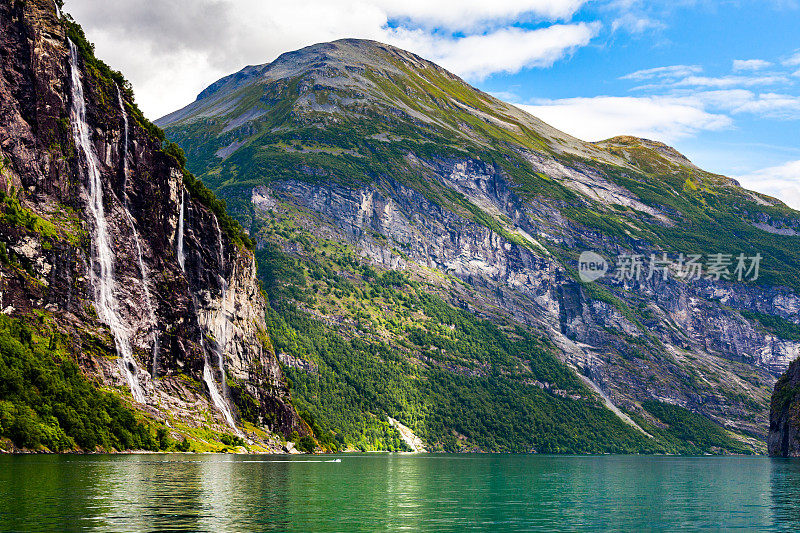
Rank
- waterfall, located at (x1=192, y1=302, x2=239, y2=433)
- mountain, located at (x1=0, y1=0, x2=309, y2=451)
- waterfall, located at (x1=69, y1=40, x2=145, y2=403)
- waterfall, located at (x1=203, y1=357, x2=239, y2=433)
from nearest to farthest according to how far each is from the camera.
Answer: mountain, located at (x1=0, y1=0, x2=309, y2=451) → waterfall, located at (x1=69, y1=40, x2=145, y2=403) → waterfall, located at (x1=192, y1=302, x2=239, y2=433) → waterfall, located at (x1=203, y1=357, x2=239, y2=433)

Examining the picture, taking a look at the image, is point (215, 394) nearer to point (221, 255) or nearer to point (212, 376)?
point (212, 376)

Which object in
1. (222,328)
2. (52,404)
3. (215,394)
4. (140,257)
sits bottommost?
(215,394)

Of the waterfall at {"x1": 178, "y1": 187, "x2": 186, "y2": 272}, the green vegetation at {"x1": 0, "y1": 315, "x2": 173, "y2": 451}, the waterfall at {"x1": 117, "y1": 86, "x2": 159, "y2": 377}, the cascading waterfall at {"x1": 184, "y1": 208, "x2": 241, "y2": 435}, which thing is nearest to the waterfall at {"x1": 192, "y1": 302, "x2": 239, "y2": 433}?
the cascading waterfall at {"x1": 184, "y1": 208, "x2": 241, "y2": 435}

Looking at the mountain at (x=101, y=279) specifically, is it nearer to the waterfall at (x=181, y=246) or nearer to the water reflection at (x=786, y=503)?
the waterfall at (x=181, y=246)

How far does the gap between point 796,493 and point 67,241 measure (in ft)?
427

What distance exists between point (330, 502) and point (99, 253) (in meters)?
102

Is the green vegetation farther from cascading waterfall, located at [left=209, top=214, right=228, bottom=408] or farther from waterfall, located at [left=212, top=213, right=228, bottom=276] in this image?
waterfall, located at [left=212, top=213, right=228, bottom=276]

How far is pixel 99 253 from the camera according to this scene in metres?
156

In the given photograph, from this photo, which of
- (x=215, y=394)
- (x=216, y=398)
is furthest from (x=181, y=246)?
(x=216, y=398)

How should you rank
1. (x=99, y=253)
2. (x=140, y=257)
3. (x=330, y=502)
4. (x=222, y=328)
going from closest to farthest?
(x=330, y=502) < (x=99, y=253) < (x=140, y=257) < (x=222, y=328)

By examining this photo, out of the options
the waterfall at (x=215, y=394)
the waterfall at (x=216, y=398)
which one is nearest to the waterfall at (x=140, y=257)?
the waterfall at (x=215, y=394)

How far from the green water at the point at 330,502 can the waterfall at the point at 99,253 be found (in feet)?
129

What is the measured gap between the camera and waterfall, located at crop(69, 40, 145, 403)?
494ft

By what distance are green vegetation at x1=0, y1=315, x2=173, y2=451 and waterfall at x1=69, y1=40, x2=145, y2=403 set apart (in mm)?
12953
